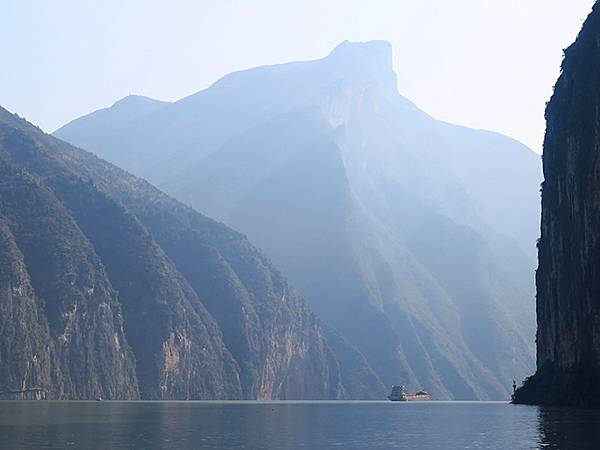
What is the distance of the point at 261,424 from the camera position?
108125mm

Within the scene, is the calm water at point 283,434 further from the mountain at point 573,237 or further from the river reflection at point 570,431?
the mountain at point 573,237

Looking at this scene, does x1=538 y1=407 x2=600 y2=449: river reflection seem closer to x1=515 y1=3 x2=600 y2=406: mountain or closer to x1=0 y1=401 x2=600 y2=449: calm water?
x1=0 y1=401 x2=600 y2=449: calm water

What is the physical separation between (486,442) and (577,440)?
30.7 ft

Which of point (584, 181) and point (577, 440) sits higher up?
point (584, 181)

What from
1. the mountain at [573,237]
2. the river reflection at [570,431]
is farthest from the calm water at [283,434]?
the mountain at [573,237]

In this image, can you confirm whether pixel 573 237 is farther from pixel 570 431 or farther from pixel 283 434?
pixel 283 434

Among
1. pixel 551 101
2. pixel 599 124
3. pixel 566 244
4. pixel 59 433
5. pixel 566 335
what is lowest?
pixel 59 433

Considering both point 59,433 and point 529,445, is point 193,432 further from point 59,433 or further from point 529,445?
point 529,445

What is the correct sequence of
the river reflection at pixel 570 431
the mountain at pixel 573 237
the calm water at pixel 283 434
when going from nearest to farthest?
1. the river reflection at pixel 570 431
2. the calm water at pixel 283 434
3. the mountain at pixel 573 237

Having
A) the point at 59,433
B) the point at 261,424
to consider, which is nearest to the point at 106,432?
the point at 59,433

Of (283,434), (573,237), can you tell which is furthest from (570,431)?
(573,237)

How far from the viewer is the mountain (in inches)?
4806

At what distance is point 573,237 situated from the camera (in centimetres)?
13162

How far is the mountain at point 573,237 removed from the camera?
12206 centimetres
